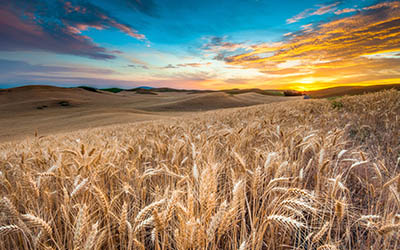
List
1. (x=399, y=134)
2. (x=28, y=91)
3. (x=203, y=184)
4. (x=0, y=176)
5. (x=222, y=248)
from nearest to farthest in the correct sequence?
(x=203, y=184), (x=222, y=248), (x=0, y=176), (x=399, y=134), (x=28, y=91)

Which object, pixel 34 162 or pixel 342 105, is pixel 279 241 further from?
pixel 342 105

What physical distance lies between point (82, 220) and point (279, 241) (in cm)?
121

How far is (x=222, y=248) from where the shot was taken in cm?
133

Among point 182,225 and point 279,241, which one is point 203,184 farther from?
point 279,241

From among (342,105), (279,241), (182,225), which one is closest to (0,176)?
(182,225)

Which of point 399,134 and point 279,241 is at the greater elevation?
point 399,134

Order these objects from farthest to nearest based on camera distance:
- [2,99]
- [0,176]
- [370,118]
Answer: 1. [2,99]
2. [370,118]
3. [0,176]

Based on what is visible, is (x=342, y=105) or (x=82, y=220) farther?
(x=342, y=105)

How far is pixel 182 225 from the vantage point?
0.89 metres

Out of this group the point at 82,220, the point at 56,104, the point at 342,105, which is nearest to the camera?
the point at 82,220

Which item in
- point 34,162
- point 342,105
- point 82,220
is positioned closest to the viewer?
point 82,220

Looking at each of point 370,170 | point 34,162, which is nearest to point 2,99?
point 34,162

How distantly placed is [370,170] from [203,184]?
88.5 inches

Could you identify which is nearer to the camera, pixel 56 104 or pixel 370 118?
pixel 370 118
